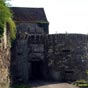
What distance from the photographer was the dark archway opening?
21.3m

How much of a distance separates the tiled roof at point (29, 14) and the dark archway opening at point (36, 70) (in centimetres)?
511

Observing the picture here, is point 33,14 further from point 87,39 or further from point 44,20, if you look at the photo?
point 87,39

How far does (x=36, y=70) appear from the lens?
2217 centimetres

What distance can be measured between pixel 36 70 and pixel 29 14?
21.0 ft

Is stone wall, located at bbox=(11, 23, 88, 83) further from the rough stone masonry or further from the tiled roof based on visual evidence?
the tiled roof

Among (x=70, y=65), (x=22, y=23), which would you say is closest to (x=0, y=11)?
(x=70, y=65)

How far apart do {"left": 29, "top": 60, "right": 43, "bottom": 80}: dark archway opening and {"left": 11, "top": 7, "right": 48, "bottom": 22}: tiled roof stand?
5111 millimetres

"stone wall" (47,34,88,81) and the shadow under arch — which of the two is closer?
"stone wall" (47,34,88,81)

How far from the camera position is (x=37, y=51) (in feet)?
66.4

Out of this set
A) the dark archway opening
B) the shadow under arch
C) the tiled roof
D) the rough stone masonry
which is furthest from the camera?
the tiled roof

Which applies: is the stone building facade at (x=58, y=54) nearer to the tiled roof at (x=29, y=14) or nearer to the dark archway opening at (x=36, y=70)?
the dark archway opening at (x=36, y=70)

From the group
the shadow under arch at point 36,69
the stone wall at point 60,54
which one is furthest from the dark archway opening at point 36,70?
the stone wall at point 60,54

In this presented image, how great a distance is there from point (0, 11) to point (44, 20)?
545 inches

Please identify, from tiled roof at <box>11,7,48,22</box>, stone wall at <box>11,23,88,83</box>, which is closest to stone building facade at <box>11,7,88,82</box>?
stone wall at <box>11,23,88,83</box>
